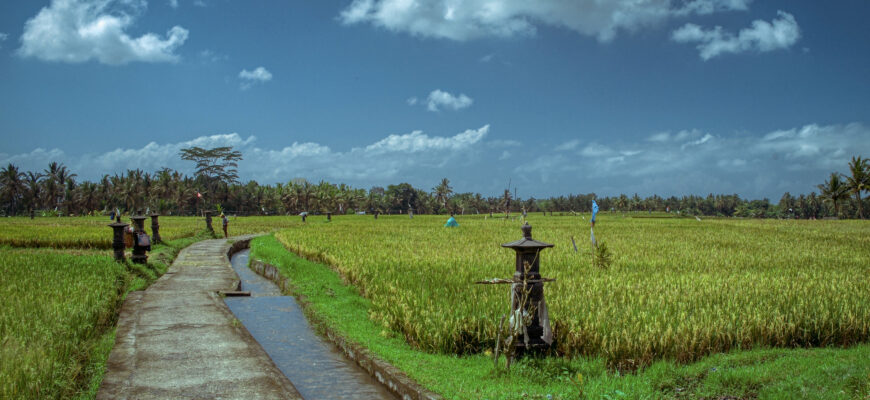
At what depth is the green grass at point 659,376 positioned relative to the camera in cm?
518

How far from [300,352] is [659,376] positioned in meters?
5.10

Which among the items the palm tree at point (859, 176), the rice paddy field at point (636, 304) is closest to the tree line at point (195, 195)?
the palm tree at point (859, 176)

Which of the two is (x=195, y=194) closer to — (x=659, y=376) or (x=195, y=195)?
(x=195, y=195)

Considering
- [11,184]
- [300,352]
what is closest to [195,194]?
[11,184]

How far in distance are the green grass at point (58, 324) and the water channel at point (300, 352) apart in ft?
7.19

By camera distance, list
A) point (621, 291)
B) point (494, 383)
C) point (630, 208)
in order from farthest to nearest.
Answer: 1. point (630, 208)
2. point (621, 291)
3. point (494, 383)

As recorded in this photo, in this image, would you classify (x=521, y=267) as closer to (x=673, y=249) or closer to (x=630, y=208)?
(x=673, y=249)

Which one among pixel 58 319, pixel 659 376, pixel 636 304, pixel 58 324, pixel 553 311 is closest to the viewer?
pixel 659 376

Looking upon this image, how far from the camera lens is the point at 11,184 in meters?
69.2

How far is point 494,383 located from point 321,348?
11.8 ft

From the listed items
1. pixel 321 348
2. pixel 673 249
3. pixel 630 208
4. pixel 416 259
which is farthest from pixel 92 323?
pixel 630 208

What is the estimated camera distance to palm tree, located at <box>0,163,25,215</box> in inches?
2704

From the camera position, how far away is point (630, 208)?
122250 millimetres

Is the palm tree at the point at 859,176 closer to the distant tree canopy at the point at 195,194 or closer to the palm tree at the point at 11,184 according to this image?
the distant tree canopy at the point at 195,194
